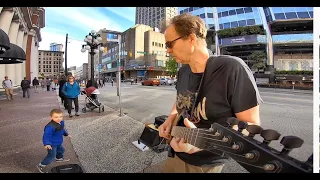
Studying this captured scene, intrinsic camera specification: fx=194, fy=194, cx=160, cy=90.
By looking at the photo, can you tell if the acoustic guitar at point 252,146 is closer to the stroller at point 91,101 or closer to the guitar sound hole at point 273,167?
the guitar sound hole at point 273,167

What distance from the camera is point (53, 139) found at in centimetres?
234

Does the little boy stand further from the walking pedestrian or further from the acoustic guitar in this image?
the walking pedestrian

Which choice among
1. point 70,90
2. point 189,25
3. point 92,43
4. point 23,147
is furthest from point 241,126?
point 92,43

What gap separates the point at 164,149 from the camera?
2.77 meters

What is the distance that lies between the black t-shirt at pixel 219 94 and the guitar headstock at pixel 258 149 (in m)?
0.13

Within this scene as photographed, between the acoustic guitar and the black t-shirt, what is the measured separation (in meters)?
0.12

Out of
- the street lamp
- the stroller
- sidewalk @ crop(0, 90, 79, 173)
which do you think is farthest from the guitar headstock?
the street lamp

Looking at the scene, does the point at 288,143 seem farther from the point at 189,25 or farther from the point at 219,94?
the point at 189,25

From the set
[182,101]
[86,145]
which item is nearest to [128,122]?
[86,145]

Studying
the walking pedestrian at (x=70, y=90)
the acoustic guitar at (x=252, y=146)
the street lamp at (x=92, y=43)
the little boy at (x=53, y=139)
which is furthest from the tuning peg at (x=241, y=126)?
the street lamp at (x=92, y=43)

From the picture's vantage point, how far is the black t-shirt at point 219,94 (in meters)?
0.82

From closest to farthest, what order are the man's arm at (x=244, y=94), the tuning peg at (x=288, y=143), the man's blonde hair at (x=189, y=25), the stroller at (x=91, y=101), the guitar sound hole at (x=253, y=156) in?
the tuning peg at (x=288, y=143) → the guitar sound hole at (x=253, y=156) → the man's arm at (x=244, y=94) → the man's blonde hair at (x=189, y=25) → the stroller at (x=91, y=101)
